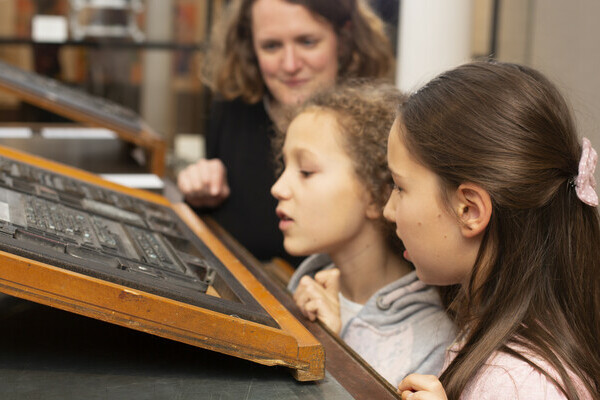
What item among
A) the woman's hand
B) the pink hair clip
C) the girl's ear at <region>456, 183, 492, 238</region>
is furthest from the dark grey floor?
the woman's hand

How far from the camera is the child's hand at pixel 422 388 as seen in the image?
102 centimetres

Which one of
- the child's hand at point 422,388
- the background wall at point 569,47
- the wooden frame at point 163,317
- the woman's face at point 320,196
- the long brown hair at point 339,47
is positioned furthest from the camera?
the long brown hair at point 339,47

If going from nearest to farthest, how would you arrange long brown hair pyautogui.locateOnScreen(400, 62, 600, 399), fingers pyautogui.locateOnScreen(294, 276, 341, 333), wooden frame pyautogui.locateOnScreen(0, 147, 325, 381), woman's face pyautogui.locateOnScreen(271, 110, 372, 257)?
wooden frame pyautogui.locateOnScreen(0, 147, 325, 381)
long brown hair pyautogui.locateOnScreen(400, 62, 600, 399)
fingers pyautogui.locateOnScreen(294, 276, 341, 333)
woman's face pyautogui.locateOnScreen(271, 110, 372, 257)

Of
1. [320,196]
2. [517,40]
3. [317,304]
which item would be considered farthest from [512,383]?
[517,40]

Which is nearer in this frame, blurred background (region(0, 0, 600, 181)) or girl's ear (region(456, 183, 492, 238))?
girl's ear (region(456, 183, 492, 238))

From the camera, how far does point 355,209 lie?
1.66 m

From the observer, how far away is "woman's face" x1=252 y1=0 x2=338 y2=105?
7.38 ft

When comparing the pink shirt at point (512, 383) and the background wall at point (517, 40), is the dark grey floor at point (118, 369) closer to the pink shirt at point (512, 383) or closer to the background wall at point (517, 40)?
the pink shirt at point (512, 383)

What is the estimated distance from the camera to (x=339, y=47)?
2.38 m

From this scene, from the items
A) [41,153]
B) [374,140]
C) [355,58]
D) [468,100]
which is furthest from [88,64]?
[468,100]

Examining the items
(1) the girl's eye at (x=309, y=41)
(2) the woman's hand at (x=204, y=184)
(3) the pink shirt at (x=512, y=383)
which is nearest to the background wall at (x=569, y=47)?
(1) the girl's eye at (x=309, y=41)

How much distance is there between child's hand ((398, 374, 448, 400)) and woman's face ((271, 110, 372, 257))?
60 cm

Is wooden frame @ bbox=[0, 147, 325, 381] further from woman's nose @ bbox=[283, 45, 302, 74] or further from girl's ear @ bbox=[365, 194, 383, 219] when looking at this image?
woman's nose @ bbox=[283, 45, 302, 74]

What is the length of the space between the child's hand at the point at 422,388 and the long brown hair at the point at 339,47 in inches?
55.7
